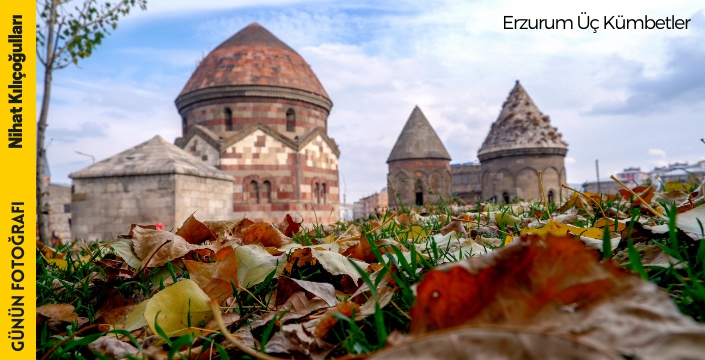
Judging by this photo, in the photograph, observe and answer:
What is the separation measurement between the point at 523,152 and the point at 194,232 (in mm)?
22016

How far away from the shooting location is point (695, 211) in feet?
5.46

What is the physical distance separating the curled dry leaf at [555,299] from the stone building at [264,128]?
20.1 meters

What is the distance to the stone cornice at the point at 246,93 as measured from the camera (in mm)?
23125

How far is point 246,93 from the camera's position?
23.1m

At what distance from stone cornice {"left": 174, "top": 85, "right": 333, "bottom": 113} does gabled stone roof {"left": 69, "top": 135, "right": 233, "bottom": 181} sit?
10131mm

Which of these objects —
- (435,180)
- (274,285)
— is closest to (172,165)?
(274,285)

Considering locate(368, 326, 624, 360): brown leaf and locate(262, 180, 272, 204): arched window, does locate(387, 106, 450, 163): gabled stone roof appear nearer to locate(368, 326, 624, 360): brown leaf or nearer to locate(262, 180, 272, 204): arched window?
locate(262, 180, 272, 204): arched window

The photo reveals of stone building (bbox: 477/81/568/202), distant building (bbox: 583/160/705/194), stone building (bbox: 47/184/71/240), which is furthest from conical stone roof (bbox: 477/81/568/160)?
stone building (bbox: 47/184/71/240)

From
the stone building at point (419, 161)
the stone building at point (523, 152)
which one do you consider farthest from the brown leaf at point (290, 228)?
the stone building at point (419, 161)

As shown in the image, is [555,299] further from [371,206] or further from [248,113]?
[371,206]

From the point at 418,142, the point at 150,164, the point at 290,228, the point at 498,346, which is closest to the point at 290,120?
the point at 418,142

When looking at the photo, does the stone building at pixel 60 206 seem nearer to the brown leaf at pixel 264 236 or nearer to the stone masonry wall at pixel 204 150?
the stone masonry wall at pixel 204 150

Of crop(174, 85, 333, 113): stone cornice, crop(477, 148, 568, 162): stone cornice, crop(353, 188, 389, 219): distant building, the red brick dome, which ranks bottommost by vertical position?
crop(353, 188, 389, 219): distant building

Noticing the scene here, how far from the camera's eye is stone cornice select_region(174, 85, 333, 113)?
910 inches
